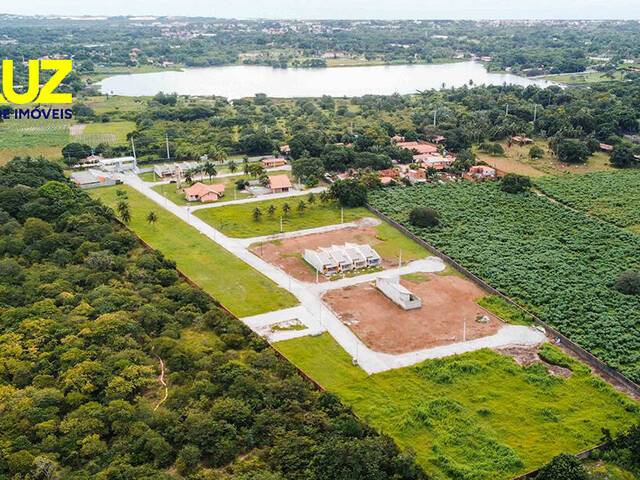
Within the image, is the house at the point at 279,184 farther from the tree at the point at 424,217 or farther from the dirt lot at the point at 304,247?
the tree at the point at 424,217

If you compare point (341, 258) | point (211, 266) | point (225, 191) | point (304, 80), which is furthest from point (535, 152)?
point (304, 80)

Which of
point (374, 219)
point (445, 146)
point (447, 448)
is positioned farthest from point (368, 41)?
point (447, 448)

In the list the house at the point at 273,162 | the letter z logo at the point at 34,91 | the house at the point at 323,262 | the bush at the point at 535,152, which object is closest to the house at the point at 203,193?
the house at the point at 273,162

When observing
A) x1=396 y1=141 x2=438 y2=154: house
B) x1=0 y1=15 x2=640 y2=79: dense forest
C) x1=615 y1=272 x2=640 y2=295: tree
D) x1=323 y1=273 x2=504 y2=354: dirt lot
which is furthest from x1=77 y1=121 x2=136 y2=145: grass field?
x1=615 y1=272 x2=640 y2=295: tree

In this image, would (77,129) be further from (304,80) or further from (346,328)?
(346,328)

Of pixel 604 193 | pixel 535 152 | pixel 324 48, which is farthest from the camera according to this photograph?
pixel 324 48

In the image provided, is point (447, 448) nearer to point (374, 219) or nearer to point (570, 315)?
point (570, 315)

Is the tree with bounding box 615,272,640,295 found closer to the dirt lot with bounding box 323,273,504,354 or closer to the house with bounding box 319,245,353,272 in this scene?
the dirt lot with bounding box 323,273,504,354
